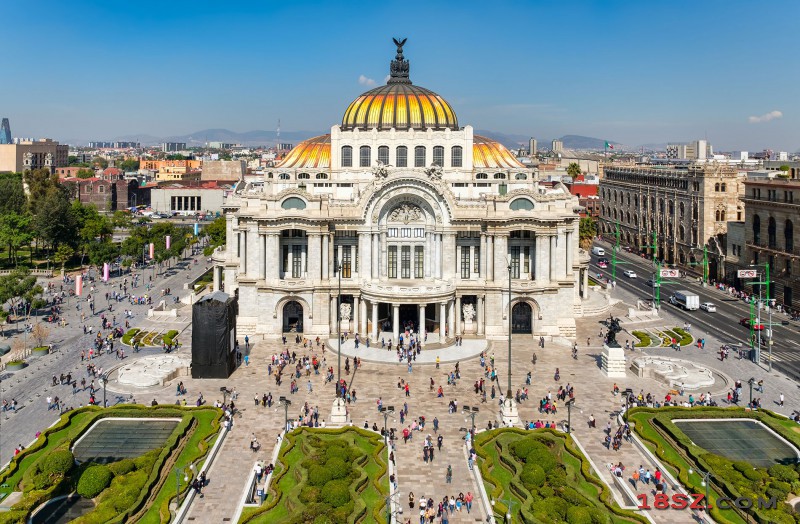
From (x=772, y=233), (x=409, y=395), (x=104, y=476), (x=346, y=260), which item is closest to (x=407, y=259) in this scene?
(x=346, y=260)

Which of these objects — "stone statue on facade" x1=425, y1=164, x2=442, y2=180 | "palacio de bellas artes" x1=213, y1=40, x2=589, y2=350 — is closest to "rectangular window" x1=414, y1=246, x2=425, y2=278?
"palacio de bellas artes" x1=213, y1=40, x2=589, y2=350

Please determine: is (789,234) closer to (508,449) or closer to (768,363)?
(768,363)

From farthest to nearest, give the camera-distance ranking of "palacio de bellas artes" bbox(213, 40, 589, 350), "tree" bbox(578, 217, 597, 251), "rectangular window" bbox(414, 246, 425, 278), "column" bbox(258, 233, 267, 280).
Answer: "tree" bbox(578, 217, 597, 251), "rectangular window" bbox(414, 246, 425, 278), "column" bbox(258, 233, 267, 280), "palacio de bellas artes" bbox(213, 40, 589, 350)

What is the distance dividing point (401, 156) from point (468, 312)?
21.7m

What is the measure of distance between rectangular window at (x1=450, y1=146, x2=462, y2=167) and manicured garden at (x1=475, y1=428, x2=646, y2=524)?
45.0 meters

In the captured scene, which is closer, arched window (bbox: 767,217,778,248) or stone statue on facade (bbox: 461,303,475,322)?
stone statue on facade (bbox: 461,303,475,322)

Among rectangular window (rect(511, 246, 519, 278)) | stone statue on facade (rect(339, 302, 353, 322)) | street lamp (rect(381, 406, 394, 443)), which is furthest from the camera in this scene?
rectangular window (rect(511, 246, 519, 278))

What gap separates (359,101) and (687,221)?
63.4m

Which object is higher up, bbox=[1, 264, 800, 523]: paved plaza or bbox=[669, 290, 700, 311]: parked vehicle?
bbox=[669, 290, 700, 311]: parked vehicle

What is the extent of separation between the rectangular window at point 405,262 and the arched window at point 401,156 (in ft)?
44.0

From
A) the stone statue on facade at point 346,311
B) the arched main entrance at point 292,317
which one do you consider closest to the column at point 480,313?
the stone statue on facade at point 346,311

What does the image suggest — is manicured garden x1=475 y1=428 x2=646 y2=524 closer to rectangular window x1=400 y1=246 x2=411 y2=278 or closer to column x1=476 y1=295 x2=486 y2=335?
column x1=476 y1=295 x2=486 y2=335

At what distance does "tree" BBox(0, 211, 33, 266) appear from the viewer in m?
116

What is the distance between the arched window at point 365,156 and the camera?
282ft
